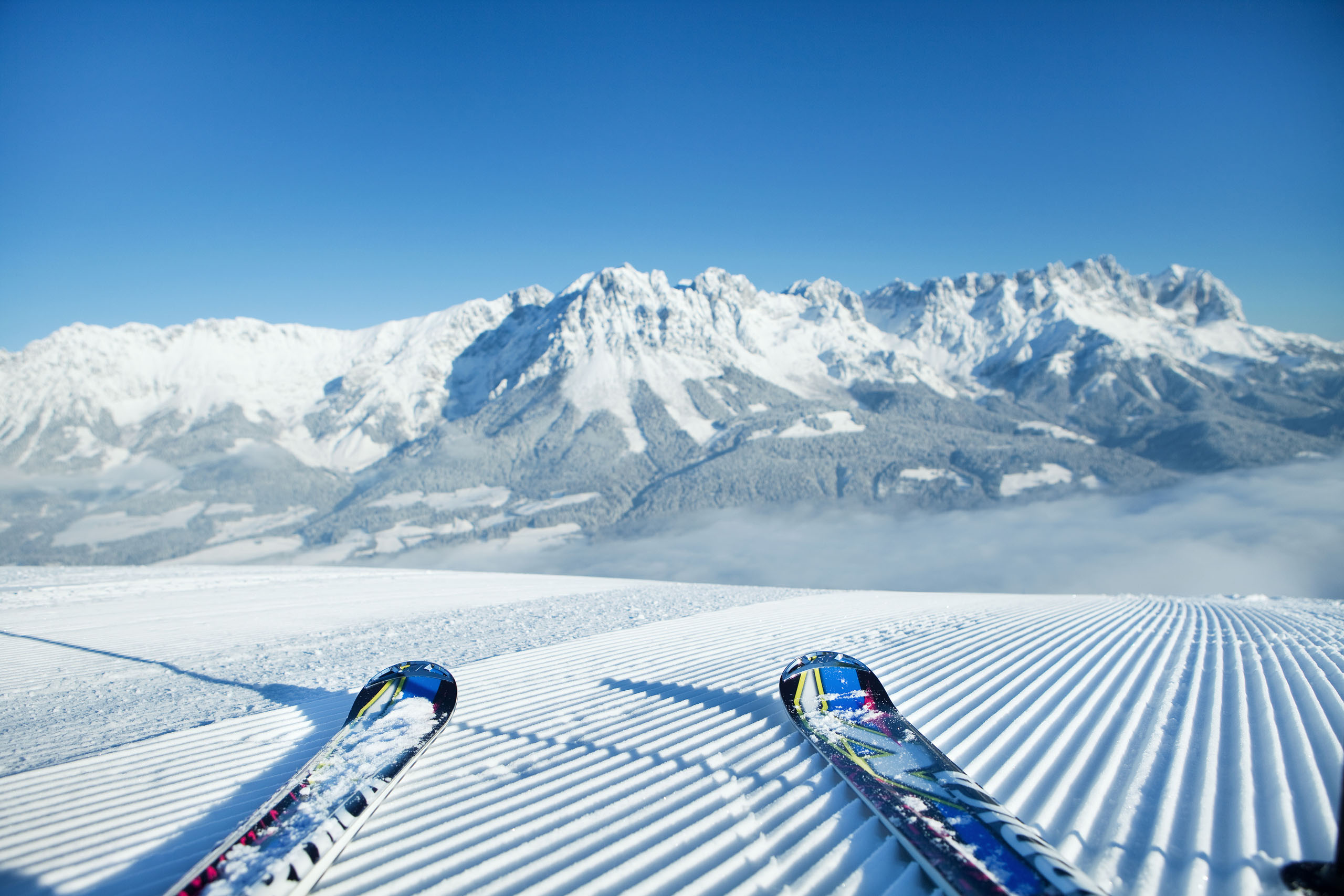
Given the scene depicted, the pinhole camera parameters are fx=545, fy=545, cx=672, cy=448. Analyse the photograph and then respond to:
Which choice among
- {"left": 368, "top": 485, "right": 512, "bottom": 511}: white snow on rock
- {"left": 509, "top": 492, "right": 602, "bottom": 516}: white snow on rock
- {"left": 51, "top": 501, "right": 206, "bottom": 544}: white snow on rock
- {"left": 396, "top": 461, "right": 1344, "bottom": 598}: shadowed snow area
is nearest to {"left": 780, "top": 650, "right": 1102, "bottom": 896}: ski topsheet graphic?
{"left": 396, "top": 461, "right": 1344, "bottom": 598}: shadowed snow area

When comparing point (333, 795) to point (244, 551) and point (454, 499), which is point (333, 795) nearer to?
point (454, 499)

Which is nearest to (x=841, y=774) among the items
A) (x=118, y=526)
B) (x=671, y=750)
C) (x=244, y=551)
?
(x=671, y=750)

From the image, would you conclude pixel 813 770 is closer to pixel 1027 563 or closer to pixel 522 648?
pixel 522 648

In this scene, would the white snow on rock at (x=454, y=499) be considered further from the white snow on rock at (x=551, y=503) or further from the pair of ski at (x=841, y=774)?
the pair of ski at (x=841, y=774)

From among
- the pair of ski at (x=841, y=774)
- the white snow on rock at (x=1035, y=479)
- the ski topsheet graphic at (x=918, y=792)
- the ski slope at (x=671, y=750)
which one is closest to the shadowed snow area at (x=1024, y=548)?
the white snow on rock at (x=1035, y=479)

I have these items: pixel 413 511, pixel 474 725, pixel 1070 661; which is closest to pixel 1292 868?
pixel 1070 661

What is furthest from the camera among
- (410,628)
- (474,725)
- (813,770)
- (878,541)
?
(878,541)

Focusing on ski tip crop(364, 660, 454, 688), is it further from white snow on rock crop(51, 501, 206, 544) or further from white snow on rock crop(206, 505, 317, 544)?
white snow on rock crop(51, 501, 206, 544)
